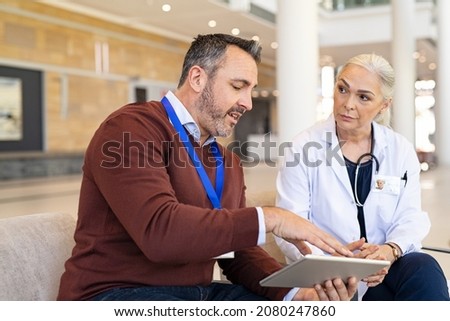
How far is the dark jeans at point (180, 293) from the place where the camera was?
1696 mm

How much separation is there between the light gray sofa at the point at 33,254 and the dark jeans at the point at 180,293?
0.81 ft

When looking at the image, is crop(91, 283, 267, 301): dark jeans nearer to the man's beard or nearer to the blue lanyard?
the blue lanyard

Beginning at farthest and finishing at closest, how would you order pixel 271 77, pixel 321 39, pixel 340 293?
pixel 271 77
pixel 321 39
pixel 340 293

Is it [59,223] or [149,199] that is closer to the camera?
[149,199]

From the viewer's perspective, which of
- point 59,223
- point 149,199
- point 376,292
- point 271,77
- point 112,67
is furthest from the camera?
point 271,77

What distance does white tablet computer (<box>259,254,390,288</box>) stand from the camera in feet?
5.10

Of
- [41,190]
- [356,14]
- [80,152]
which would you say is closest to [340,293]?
[41,190]

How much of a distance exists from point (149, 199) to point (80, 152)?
1512 centimetres

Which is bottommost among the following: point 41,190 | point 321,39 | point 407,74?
point 41,190

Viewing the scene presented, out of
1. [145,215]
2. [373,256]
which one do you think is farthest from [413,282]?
[145,215]

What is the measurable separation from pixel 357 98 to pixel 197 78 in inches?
35.7

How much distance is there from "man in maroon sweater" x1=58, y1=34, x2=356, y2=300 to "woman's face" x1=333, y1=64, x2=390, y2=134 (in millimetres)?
703
